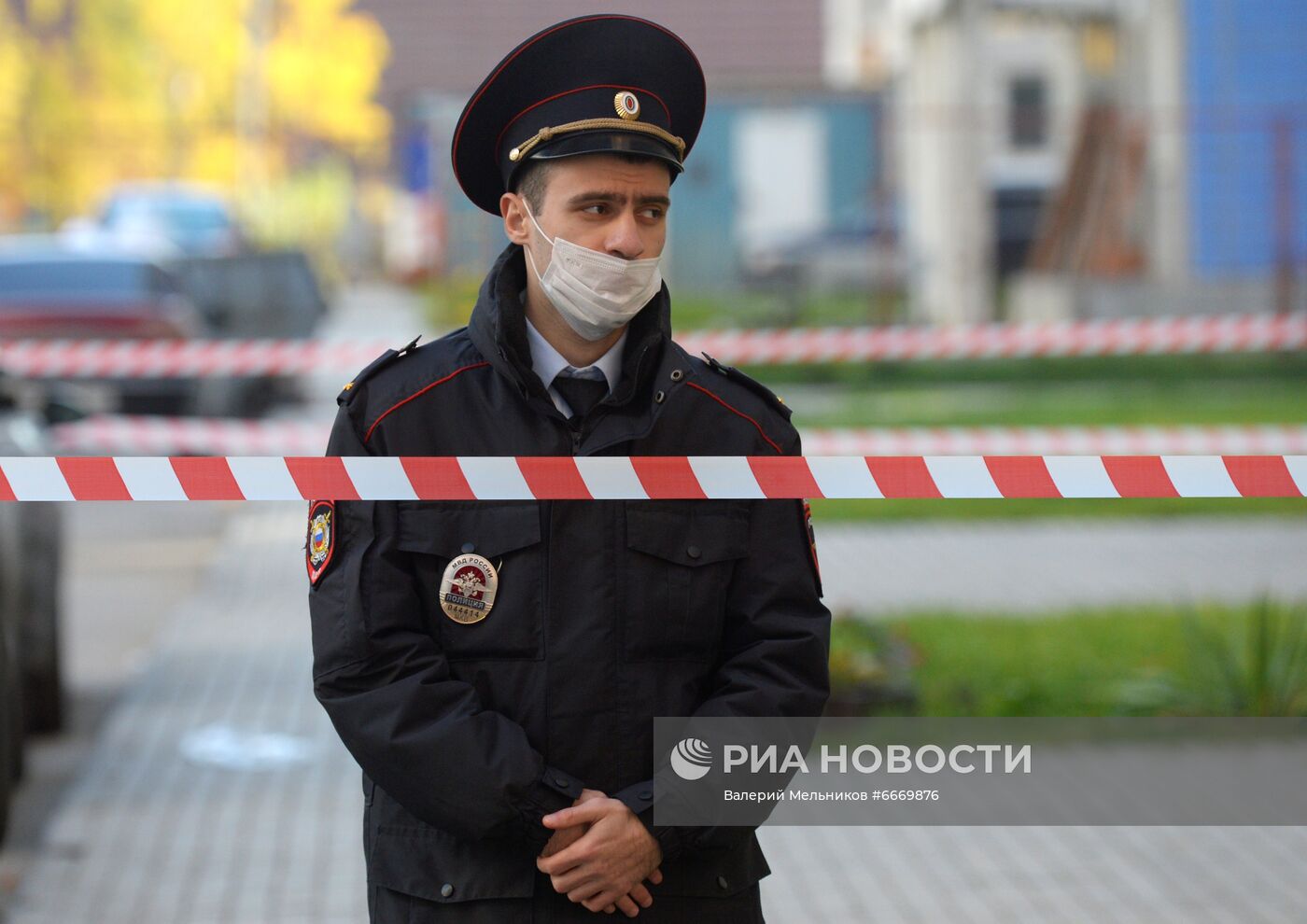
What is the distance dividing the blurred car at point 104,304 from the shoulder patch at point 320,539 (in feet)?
40.6

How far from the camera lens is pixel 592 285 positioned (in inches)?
101

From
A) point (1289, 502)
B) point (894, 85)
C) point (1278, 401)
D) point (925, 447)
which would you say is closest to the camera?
point (925, 447)

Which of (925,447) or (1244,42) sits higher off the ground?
(1244,42)

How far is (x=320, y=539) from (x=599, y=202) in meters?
0.62

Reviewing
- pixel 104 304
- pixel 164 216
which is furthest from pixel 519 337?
pixel 164 216

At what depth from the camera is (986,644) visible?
7.34m

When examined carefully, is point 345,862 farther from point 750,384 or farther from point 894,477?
point 750,384

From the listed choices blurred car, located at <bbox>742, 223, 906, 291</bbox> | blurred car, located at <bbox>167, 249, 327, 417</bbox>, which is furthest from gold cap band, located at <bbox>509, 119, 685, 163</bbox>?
blurred car, located at <bbox>742, 223, 906, 291</bbox>

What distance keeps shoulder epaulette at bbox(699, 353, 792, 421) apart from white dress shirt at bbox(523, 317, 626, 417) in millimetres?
137

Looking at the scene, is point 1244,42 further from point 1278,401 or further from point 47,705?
point 47,705

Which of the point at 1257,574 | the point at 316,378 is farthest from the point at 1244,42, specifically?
the point at 1257,574

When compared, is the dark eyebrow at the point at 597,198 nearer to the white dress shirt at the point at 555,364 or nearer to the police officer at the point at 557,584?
the police officer at the point at 557,584

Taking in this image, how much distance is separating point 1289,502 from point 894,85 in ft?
58.4

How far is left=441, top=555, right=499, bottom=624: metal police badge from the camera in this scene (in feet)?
8.27
